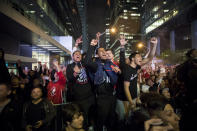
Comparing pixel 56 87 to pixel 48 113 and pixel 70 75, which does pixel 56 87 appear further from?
pixel 48 113

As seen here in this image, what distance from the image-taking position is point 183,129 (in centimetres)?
215

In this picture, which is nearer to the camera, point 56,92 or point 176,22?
point 56,92

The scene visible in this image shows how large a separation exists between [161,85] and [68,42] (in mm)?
33280

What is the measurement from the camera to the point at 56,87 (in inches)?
211

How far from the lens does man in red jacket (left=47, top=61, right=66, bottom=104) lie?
5.25 metres

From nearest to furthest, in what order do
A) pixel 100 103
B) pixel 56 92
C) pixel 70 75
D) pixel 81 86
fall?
1. pixel 100 103
2. pixel 81 86
3. pixel 70 75
4. pixel 56 92

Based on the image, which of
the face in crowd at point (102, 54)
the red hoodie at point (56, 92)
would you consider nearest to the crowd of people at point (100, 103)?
the face in crowd at point (102, 54)

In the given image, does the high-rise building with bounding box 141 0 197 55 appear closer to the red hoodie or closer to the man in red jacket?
the man in red jacket

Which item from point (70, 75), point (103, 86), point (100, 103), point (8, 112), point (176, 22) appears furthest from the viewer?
point (176, 22)

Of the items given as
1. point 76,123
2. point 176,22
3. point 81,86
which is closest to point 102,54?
point 81,86

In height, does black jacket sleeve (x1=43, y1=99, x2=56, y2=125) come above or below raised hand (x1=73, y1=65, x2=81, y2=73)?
below

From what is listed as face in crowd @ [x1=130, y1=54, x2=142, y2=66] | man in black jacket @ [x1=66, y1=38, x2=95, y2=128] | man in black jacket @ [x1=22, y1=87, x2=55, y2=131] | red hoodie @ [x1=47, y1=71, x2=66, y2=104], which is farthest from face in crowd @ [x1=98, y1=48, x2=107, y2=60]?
red hoodie @ [x1=47, y1=71, x2=66, y2=104]

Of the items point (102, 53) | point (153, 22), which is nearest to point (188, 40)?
point (153, 22)

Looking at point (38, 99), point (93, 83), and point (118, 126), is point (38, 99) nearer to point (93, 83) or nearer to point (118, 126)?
point (93, 83)
